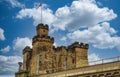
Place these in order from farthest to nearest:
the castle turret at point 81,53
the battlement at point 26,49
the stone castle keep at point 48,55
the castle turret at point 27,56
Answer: the battlement at point 26,49, the castle turret at point 27,56, the castle turret at point 81,53, the stone castle keep at point 48,55

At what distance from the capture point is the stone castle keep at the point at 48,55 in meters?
68.6

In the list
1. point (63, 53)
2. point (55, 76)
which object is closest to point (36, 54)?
point (63, 53)

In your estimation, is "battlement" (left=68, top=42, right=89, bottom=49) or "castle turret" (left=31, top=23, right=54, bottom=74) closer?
"castle turret" (left=31, top=23, right=54, bottom=74)

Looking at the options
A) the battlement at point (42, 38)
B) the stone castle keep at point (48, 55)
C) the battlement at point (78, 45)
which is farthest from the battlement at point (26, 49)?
the battlement at point (78, 45)

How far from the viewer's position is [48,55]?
69500mm

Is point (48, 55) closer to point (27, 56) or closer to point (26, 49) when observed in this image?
point (27, 56)

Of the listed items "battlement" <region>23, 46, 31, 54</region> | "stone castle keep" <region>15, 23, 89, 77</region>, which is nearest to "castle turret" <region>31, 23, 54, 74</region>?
"stone castle keep" <region>15, 23, 89, 77</region>

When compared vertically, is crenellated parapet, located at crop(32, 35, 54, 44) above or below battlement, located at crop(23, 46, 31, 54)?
above

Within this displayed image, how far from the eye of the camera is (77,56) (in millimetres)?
73312

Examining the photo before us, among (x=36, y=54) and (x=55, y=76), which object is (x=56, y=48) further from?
(x=55, y=76)

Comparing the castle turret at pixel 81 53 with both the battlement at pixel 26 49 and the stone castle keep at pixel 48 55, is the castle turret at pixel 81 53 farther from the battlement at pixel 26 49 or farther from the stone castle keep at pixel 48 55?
the battlement at pixel 26 49

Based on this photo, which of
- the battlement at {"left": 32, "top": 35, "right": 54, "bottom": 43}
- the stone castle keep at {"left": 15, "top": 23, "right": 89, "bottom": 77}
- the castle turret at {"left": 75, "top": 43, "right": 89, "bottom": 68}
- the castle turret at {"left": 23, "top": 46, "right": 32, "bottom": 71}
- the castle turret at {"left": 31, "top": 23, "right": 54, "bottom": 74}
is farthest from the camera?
the castle turret at {"left": 23, "top": 46, "right": 32, "bottom": 71}

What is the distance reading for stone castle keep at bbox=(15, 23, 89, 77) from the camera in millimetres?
68562

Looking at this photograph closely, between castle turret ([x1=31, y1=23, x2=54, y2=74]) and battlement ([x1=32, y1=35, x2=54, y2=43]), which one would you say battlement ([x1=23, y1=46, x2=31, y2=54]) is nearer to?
castle turret ([x1=31, y1=23, x2=54, y2=74])
